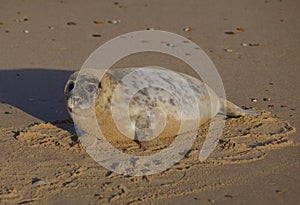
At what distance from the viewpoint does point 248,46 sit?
7465mm

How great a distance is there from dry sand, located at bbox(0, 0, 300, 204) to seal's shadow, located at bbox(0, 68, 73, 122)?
11mm

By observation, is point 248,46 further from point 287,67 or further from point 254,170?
point 254,170

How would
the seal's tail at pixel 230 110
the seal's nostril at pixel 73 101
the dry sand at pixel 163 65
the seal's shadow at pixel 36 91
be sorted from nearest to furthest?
the dry sand at pixel 163 65
the seal's nostril at pixel 73 101
the seal's tail at pixel 230 110
the seal's shadow at pixel 36 91

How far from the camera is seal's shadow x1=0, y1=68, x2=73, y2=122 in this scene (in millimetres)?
5281

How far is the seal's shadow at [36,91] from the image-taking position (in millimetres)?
5281

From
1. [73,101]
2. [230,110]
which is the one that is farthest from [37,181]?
[230,110]

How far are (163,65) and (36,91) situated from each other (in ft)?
5.35

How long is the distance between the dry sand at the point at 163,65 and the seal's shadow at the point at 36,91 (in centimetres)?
1

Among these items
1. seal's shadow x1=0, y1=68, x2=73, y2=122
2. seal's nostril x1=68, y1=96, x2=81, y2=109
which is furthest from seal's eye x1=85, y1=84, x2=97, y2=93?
seal's shadow x1=0, y1=68, x2=73, y2=122

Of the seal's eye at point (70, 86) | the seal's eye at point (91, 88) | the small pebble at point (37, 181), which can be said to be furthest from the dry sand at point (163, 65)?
the seal's eye at point (70, 86)

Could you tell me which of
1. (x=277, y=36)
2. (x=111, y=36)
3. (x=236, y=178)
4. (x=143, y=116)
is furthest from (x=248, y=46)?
(x=236, y=178)

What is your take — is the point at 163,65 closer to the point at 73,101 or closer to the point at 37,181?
A: the point at 73,101

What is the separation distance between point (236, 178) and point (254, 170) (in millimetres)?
199

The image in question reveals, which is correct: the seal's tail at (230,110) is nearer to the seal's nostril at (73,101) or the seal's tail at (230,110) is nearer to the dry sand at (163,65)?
the dry sand at (163,65)
